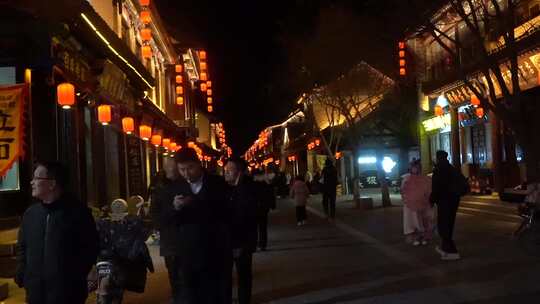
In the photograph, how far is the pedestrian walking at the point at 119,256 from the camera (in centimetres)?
732

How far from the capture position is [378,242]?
1426cm

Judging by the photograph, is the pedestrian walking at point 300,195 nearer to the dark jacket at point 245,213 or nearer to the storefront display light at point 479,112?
the storefront display light at point 479,112

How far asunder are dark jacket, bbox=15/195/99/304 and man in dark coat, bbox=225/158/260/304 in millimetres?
2464

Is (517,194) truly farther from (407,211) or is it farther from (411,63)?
(411,63)

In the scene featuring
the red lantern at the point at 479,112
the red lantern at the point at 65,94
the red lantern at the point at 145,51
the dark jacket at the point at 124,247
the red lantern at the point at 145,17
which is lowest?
the dark jacket at the point at 124,247

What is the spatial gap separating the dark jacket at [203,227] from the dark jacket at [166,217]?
0.13 m

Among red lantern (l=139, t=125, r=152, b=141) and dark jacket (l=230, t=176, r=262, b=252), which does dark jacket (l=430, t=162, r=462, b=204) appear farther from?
red lantern (l=139, t=125, r=152, b=141)

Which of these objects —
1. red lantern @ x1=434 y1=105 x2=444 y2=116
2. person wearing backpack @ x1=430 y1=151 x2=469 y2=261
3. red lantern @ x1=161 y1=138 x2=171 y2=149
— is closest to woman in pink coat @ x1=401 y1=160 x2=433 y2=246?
person wearing backpack @ x1=430 y1=151 x2=469 y2=261

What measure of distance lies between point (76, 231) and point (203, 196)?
1.15 m

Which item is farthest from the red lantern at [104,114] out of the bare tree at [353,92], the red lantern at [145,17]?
the bare tree at [353,92]

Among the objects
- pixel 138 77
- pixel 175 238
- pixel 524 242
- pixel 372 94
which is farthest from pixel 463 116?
pixel 175 238

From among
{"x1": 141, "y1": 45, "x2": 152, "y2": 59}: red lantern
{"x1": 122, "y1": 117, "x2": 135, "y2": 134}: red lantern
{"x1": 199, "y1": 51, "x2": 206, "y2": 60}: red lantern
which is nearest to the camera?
{"x1": 122, "y1": 117, "x2": 135, "y2": 134}: red lantern

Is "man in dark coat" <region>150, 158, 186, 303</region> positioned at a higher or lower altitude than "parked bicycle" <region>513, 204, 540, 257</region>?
higher

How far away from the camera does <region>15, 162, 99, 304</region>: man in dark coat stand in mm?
4727
